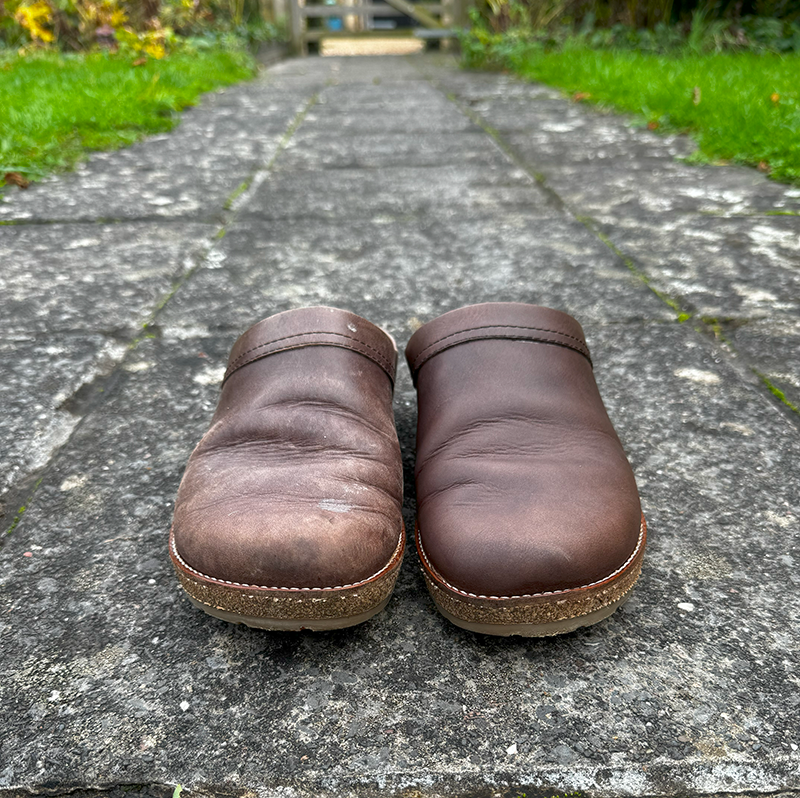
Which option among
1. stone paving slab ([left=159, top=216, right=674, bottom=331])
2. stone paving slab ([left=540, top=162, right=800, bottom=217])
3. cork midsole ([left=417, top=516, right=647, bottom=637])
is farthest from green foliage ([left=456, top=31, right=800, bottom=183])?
cork midsole ([left=417, top=516, right=647, bottom=637])

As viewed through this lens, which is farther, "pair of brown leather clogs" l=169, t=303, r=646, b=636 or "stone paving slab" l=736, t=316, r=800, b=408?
"stone paving slab" l=736, t=316, r=800, b=408

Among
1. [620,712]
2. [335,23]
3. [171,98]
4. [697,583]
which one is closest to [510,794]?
[620,712]

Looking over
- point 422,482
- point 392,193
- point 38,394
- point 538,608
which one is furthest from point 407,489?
point 392,193

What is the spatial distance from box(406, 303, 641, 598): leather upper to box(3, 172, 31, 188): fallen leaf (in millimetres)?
2424

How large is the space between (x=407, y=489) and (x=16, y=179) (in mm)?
2623

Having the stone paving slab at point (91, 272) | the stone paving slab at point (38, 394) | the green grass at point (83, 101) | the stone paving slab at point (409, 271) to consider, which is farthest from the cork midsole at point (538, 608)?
the green grass at point (83, 101)

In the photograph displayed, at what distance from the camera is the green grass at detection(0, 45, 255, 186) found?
340cm

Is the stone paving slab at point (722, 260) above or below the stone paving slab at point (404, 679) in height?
below

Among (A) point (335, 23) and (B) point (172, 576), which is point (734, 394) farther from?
(A) point (335, 23)

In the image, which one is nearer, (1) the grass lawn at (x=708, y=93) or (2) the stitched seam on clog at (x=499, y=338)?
(2) the stitched seam on clog at (x=499, y=338)

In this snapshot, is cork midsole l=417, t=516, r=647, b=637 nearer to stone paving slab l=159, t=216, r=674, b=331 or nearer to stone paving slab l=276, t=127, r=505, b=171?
stone paving slab l=159, t=216, r=674, b=331

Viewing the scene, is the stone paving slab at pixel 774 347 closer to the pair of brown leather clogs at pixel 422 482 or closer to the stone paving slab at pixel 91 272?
the pair of brown leather clogs at pixel 422 482

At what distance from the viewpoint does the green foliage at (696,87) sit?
328 cm

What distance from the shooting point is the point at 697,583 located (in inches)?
41.9
